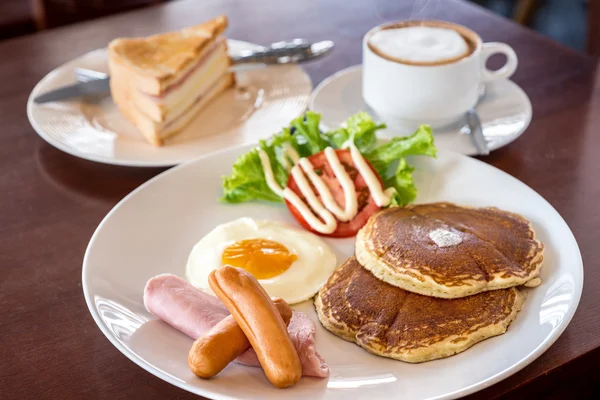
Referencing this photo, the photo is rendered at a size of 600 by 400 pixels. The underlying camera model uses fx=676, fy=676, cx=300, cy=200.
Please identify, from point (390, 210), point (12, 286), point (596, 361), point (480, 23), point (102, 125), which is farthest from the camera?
point (480, 23)

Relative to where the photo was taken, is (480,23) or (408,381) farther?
(480,23)

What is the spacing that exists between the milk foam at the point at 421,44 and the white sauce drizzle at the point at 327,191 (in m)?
0.43

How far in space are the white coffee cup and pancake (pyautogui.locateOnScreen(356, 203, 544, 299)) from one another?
1.65ft

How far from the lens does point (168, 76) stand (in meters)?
2.46

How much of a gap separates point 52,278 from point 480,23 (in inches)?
88.8

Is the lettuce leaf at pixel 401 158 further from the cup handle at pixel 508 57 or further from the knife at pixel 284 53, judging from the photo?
the knife at pixel 284 53

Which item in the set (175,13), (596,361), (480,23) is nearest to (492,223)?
(596,361)

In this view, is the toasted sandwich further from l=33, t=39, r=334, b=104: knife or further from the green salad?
the green salad

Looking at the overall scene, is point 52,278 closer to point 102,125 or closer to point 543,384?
point 102,125

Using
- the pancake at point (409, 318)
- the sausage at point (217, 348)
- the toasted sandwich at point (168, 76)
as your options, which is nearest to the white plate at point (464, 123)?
the toasted sandwich at point (168, 76)

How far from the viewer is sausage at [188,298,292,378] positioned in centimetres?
130

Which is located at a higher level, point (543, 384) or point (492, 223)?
point (492, 223)

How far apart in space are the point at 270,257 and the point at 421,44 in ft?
3.18

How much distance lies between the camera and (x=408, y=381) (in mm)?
1356
